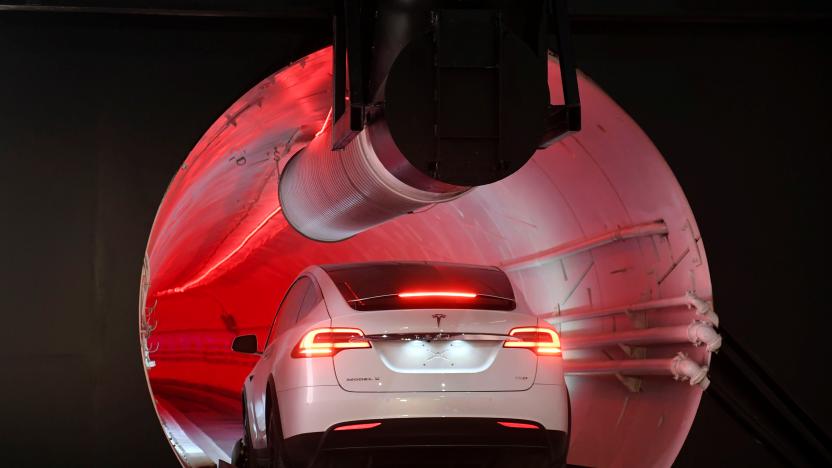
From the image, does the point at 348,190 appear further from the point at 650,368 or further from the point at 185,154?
the point at 650,368

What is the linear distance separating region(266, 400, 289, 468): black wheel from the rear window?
0.90 m

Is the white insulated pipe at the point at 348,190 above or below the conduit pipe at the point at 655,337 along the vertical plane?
above

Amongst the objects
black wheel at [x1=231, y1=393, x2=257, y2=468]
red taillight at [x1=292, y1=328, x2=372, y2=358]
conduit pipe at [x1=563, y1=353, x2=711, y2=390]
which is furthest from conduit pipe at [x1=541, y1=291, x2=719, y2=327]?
black wheel at [x1=231, y1=393, x2=257, y2=468]

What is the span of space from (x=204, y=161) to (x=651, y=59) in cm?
429

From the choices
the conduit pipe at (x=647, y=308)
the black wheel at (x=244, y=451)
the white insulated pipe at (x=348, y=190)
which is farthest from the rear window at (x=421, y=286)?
the conduit pipe at (x=647, y=308)

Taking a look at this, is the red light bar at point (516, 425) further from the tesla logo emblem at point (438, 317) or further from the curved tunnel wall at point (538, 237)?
the curved tunnel wall at point (538, 237)

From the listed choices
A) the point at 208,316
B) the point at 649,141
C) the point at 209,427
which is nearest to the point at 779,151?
the point at 649,141

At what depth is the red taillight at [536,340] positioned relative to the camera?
6.88 m

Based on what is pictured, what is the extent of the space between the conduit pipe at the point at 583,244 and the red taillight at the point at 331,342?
12.3 ft

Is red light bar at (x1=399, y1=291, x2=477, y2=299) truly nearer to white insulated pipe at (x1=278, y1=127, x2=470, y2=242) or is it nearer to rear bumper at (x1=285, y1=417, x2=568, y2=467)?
white insulated pipe at (x1=278, y1=127, x2=470, y2=242)

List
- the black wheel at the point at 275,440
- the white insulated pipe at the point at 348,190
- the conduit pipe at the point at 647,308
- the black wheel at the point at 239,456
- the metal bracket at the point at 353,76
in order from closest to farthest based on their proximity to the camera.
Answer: the metal bracket at the point at 353,76 < the white insulated pipe at the point at 348,190 < the black wheel at the point at 275,440 < the conduit pipe at the point at 647,308 < the black wheel at the point at 239,456

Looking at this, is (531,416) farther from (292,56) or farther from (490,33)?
(292,56)

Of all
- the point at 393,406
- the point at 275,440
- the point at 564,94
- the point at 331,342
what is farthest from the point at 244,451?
the point at 564,94

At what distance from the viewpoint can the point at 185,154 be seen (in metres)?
8.42
